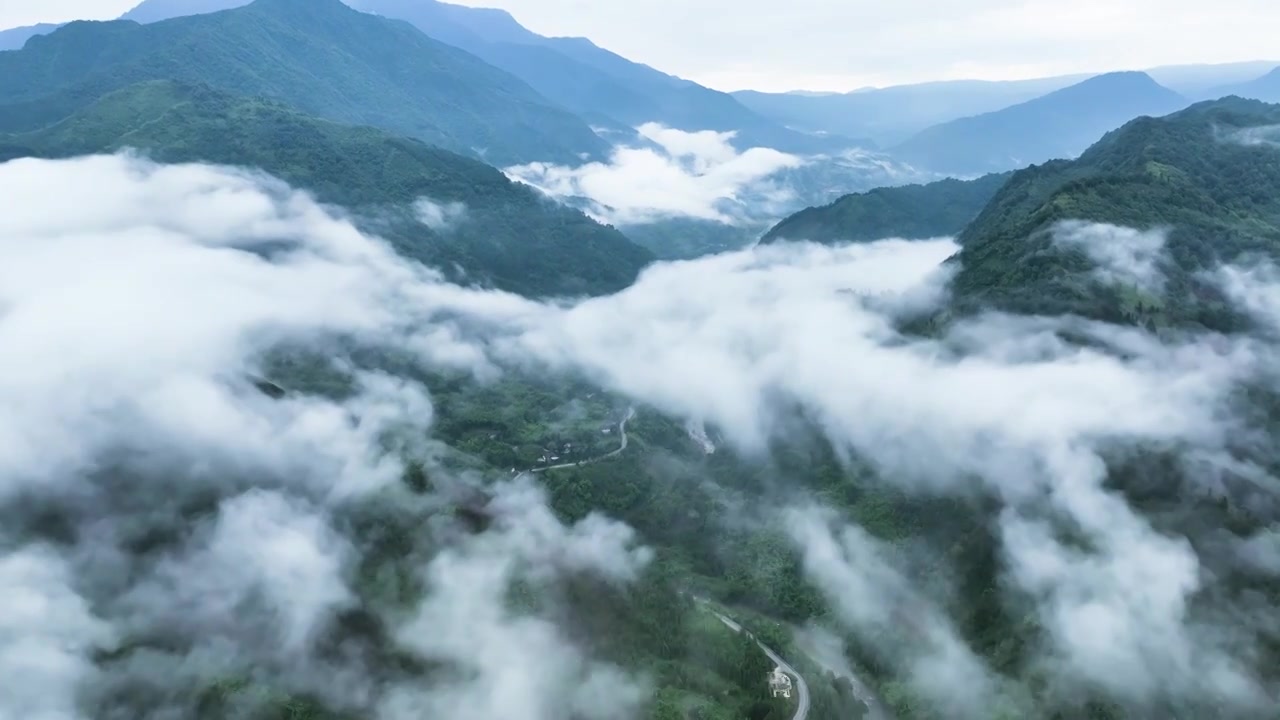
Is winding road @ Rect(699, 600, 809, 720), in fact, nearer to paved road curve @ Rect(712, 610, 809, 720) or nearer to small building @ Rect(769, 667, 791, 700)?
paved road curve @ Rect(712, 610, 809, 720)

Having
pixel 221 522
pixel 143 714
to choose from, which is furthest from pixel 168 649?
pixel 221 522

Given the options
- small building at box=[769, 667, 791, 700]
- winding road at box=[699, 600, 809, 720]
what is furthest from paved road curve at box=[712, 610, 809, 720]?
small building at box=[769, 667, 791, 700]

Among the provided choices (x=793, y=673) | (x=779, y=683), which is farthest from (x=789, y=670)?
(x=779, y=683)

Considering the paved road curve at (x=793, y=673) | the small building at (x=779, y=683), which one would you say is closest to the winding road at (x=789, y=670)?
the paved road curve at (x=793, y=673)

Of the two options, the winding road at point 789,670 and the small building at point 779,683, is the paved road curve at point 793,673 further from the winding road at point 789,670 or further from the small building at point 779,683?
the small building at point 779,683

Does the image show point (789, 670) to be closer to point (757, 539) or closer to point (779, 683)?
point (779, 683)

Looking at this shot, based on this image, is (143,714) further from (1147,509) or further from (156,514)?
(1147,509)
